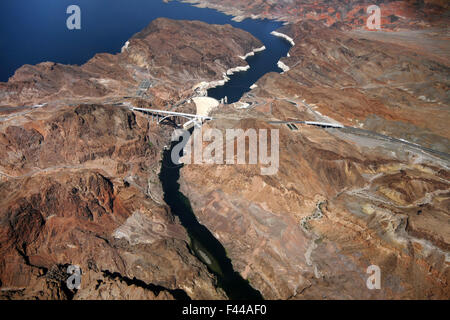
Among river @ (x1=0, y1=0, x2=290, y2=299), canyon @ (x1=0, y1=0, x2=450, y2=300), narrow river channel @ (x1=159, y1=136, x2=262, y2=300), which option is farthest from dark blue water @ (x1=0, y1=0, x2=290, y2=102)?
narrow river channel @ (x1=159, y1=136, x2=262, y2=300)

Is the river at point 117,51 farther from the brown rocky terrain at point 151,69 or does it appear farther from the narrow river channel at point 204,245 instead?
the brown rocky terrain at point 151,69

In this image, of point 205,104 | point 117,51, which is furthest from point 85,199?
point 117,51

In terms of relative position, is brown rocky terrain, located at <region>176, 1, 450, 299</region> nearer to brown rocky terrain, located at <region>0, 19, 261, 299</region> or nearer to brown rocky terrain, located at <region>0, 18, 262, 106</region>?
brown rocky terrain, located at <region>0, 19, 261, 299</region>

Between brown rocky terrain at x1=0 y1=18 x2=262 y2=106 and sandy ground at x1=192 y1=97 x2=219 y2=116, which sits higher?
brown rocky terrain at x1=0 y1=18 x2=262 y2=106

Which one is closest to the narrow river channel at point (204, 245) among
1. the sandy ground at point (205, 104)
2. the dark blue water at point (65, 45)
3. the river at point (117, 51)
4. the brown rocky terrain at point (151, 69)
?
the river at point (117, 51)

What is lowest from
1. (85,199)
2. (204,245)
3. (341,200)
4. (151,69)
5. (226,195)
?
(204,245)

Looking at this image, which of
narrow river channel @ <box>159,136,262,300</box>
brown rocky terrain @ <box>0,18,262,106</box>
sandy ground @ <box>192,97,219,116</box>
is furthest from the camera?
sandy ground @ <box>192,97,219,116</box>

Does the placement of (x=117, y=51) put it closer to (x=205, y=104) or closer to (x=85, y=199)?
(x=205, y=104)
